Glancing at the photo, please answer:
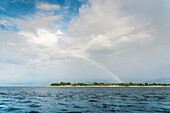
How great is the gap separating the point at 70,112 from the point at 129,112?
32.8 ft

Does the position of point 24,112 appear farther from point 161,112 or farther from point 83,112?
point 161,112

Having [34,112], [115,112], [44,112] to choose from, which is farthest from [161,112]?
[34,112]

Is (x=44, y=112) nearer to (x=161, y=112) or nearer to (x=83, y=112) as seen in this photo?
(x=83, y=112)

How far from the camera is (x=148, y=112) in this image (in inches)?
920

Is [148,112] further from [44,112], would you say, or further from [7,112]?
[7,112]

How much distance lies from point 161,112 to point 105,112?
979 cm

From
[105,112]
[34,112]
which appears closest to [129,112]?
[105,112]

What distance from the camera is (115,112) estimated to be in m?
23.1

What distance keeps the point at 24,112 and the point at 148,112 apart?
2124cm

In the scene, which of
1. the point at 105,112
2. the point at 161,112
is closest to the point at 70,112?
the point at 105,112

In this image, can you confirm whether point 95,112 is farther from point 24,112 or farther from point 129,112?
point 24,112

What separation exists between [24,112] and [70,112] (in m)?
7.94

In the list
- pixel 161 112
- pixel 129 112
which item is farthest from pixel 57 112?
pixel 161 112

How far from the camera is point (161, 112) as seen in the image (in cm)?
2367
